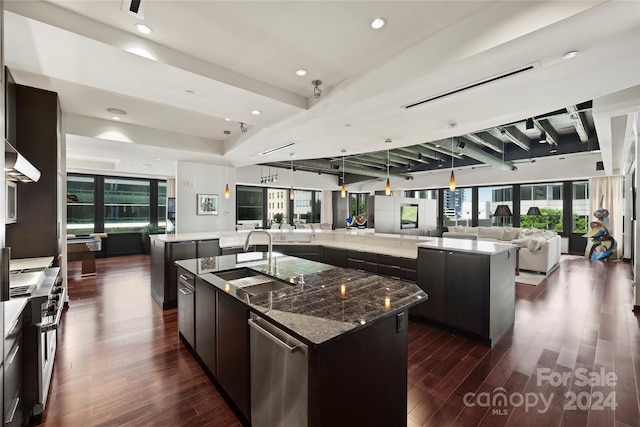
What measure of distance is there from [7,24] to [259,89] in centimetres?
187

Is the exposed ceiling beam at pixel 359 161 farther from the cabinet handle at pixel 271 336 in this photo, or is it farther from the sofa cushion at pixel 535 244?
the cabinet handle at pixel 271 336

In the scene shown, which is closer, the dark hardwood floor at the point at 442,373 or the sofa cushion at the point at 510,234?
the dark hardwood floor at the point at 442,373

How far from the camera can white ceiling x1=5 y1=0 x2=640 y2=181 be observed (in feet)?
6.35

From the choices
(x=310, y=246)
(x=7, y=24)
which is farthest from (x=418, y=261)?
(x=7, y=24)

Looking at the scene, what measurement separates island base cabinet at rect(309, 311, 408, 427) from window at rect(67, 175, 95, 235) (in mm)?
9566

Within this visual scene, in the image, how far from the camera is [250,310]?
→ 1.69 meters

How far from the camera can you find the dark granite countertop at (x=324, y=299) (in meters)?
1.42

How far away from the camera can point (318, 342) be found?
122 centimetres

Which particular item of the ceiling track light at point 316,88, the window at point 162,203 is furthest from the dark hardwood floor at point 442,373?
the window at point 162,203

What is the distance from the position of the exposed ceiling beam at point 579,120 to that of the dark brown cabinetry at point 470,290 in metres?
2.38

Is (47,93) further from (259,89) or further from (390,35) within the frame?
(390,35)

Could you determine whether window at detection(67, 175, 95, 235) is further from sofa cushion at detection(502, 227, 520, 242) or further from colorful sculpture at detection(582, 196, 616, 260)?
colorful sculpture at detection(582, 196, 616, 260)

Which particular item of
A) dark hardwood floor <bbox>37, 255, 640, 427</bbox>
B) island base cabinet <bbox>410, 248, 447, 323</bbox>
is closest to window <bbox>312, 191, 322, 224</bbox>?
dark hardwood floor <bbox>37, 255, 640, 427</bbox>

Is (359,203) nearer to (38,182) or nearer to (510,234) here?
(510,234)
